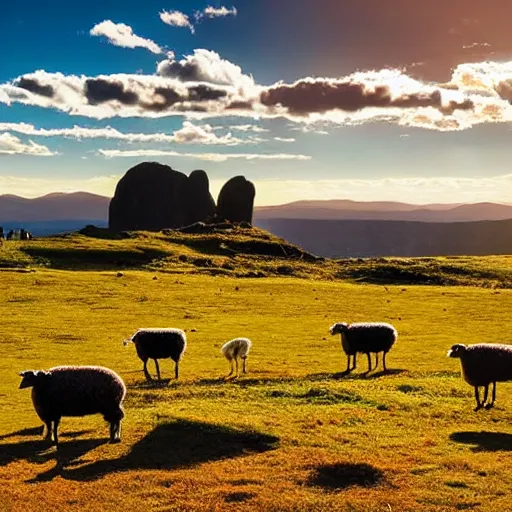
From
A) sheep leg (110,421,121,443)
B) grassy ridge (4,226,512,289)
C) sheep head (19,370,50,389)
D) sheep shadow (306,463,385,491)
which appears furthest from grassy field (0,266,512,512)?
grassy ridge (4,226,512,289)

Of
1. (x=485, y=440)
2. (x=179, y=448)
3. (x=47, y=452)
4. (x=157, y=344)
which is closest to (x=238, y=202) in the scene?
(x=157, y=344)

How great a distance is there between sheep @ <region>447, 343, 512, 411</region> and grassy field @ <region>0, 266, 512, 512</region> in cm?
124

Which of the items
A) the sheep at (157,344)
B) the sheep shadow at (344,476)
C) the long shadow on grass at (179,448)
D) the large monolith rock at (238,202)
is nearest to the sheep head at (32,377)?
the long shadow on grass at (179,448)

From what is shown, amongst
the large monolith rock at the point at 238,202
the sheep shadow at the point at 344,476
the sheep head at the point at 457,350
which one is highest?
the large monolith rock at the point at 238,202

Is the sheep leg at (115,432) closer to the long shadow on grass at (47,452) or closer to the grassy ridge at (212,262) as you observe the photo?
the long shadow on grass at (47,452)

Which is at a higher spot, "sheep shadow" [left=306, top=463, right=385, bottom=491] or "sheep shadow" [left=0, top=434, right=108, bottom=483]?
"sheep shadow" [left=306, top=463, right=385, bottom=491]

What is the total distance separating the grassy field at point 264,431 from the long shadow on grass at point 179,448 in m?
0.06

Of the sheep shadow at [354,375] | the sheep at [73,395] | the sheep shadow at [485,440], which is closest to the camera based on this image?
the sheep shadow at [485,440]

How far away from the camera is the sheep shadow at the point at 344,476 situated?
15094 millimetres

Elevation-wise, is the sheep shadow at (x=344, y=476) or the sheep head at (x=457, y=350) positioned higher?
the sheep head at (x=457, y=350)

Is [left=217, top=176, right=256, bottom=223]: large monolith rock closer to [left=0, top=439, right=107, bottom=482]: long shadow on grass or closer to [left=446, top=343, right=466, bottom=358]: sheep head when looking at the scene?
[left=446, top=343, right=466, bottom=358]: sheep head

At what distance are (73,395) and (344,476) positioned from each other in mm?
9142

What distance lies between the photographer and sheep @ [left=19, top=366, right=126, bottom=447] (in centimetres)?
1861

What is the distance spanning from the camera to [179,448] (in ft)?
59.3
